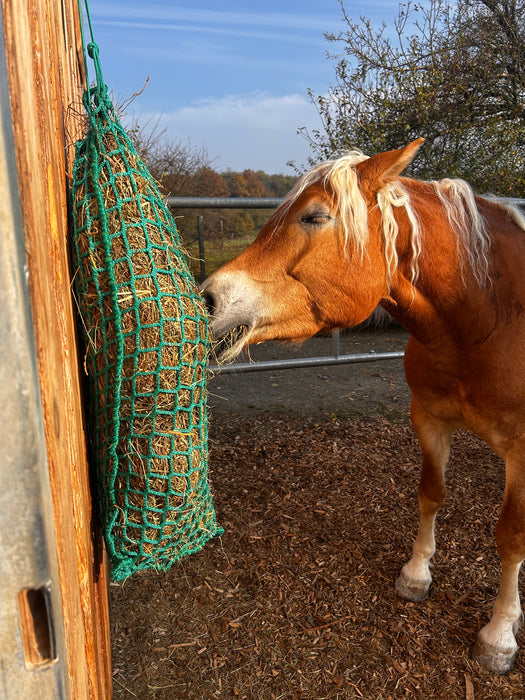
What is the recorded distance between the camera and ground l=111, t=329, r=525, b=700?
1.91 metres

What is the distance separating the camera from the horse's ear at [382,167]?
1.54m

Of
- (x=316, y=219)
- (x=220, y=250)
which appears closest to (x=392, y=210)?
(x=316, y=219)

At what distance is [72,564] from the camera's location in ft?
2.54

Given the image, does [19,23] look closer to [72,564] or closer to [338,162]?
[72,564]

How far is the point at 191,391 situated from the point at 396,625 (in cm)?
165

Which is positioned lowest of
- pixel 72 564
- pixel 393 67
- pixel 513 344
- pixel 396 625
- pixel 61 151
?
pixel 396 625

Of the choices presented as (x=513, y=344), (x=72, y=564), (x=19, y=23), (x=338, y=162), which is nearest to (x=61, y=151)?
(x=19, y=23)

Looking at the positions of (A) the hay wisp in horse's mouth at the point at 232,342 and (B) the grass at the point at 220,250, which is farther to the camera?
(B) the grass at the point at 220,250

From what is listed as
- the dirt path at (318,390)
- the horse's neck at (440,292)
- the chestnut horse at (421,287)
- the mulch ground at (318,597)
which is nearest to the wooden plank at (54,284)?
the chestnut horse at (421,287)

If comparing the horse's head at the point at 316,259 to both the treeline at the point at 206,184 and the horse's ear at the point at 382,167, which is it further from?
the treeline at the point at 206,184

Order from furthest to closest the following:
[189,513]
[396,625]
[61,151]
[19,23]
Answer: [396,625]
[189,513]
[61,151]
[19,23]

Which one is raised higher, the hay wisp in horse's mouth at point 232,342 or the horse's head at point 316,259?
the horse's head at point 316,259

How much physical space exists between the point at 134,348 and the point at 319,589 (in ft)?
5.90

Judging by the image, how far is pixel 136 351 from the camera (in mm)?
1013
